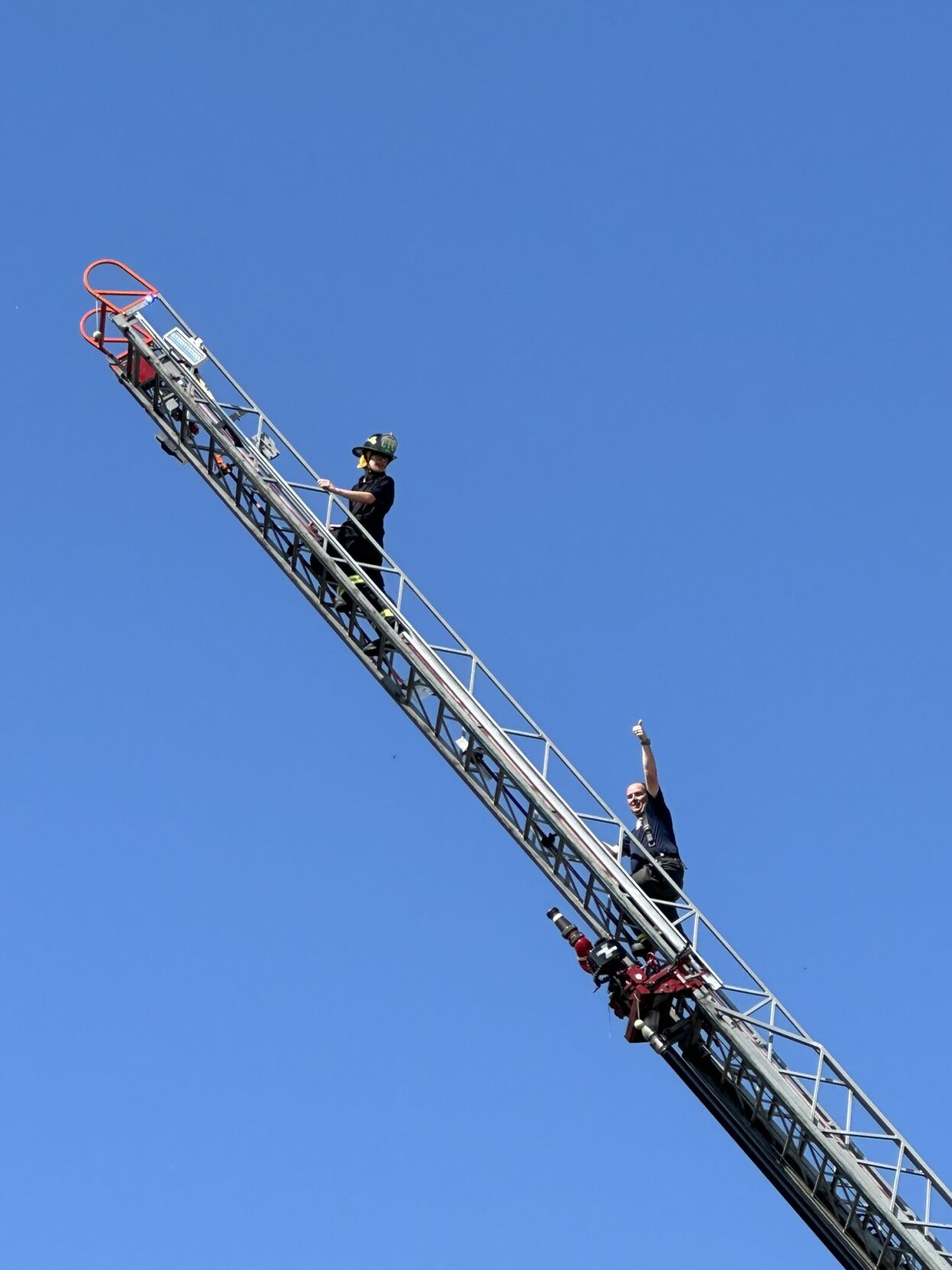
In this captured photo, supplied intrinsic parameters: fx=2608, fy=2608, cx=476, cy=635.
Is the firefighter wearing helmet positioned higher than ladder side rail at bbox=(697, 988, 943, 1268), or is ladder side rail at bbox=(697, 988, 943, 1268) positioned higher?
the firefighter wearing helmet

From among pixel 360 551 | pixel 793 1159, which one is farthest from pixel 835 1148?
pixel 360 551

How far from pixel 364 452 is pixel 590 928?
608 centimetres

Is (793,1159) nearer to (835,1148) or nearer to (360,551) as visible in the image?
(835,1148)

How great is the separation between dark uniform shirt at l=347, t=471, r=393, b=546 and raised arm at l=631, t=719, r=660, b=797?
3.82 metres

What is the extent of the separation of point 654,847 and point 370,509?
5.11m

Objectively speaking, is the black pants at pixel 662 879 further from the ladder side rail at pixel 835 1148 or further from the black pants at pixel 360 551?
the black pants at pixel 360 551

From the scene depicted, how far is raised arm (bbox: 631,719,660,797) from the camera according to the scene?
2905cm

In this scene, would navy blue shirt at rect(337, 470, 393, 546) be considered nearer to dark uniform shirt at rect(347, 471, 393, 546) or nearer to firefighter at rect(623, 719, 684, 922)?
dark uniform shirt at rect(347, 471, 393, 546)

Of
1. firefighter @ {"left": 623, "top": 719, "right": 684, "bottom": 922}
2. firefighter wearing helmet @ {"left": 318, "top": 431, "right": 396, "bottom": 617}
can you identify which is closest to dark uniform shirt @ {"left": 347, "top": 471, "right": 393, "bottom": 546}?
firefighter wearing helmet @ {"left": 318, "top": 431, "right": 396, "bottom": 617}

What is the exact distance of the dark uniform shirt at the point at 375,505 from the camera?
30.2m

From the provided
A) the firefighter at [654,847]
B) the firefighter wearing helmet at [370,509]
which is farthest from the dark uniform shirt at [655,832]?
the firefighter wearing helmet at [370,509]

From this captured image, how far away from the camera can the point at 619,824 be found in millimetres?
29125

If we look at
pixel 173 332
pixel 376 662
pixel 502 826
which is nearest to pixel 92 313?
pixel 173 332

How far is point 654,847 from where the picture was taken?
29.3 m
